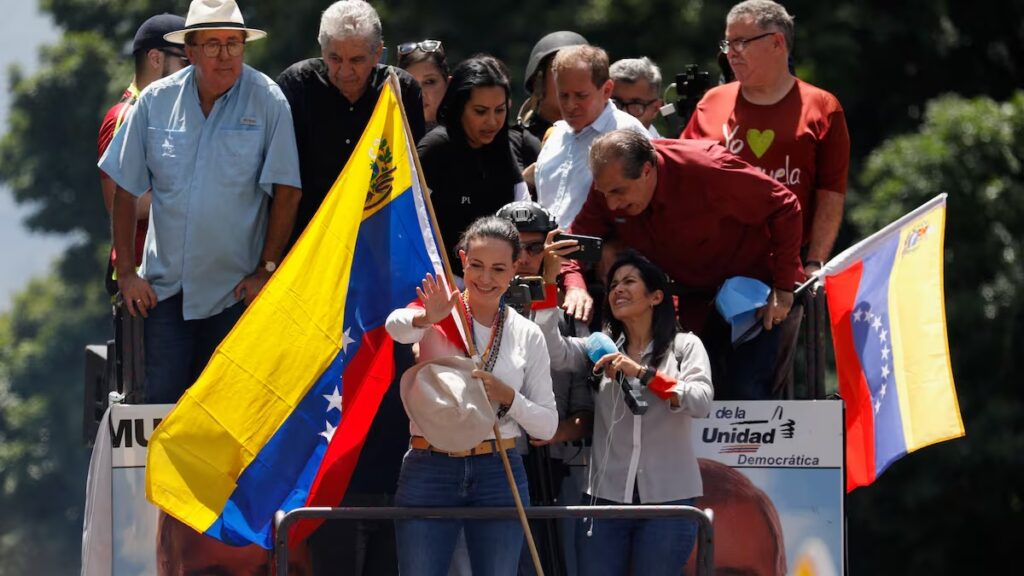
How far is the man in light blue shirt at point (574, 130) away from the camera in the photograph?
7.87 meters

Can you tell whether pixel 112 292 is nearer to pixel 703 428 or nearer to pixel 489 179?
pixel 489 179

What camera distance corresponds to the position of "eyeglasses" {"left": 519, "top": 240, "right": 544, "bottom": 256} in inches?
274

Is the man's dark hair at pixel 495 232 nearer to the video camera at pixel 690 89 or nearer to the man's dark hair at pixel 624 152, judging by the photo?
the man's dark hair at pixel 624 152

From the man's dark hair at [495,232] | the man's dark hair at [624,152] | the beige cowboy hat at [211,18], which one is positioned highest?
the beige cowboy hat at [211,18]

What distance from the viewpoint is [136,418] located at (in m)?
6.98

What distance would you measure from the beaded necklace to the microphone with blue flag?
1.39 feet

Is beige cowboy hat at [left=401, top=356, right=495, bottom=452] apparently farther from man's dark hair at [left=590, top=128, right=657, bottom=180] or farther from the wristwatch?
man's dark hair at [left=590, top=128, right=657, bottom=180]

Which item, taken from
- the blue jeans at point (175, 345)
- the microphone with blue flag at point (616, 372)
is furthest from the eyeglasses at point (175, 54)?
the microphone with blue flag at point (616, 372)

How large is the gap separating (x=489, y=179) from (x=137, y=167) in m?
1.44

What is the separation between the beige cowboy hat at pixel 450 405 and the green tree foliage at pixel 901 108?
38.1 feet

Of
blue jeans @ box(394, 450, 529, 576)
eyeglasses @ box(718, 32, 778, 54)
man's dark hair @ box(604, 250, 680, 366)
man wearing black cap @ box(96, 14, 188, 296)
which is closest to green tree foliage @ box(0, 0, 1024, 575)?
eyeglasses @ box(718, 32, 778, 54)

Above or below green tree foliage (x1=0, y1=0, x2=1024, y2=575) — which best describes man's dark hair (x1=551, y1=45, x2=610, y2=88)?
below

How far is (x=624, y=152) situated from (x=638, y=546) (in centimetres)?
155

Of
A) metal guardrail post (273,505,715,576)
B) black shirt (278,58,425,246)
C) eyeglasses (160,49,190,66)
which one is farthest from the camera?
eyeglasses (160,49,190,66)
